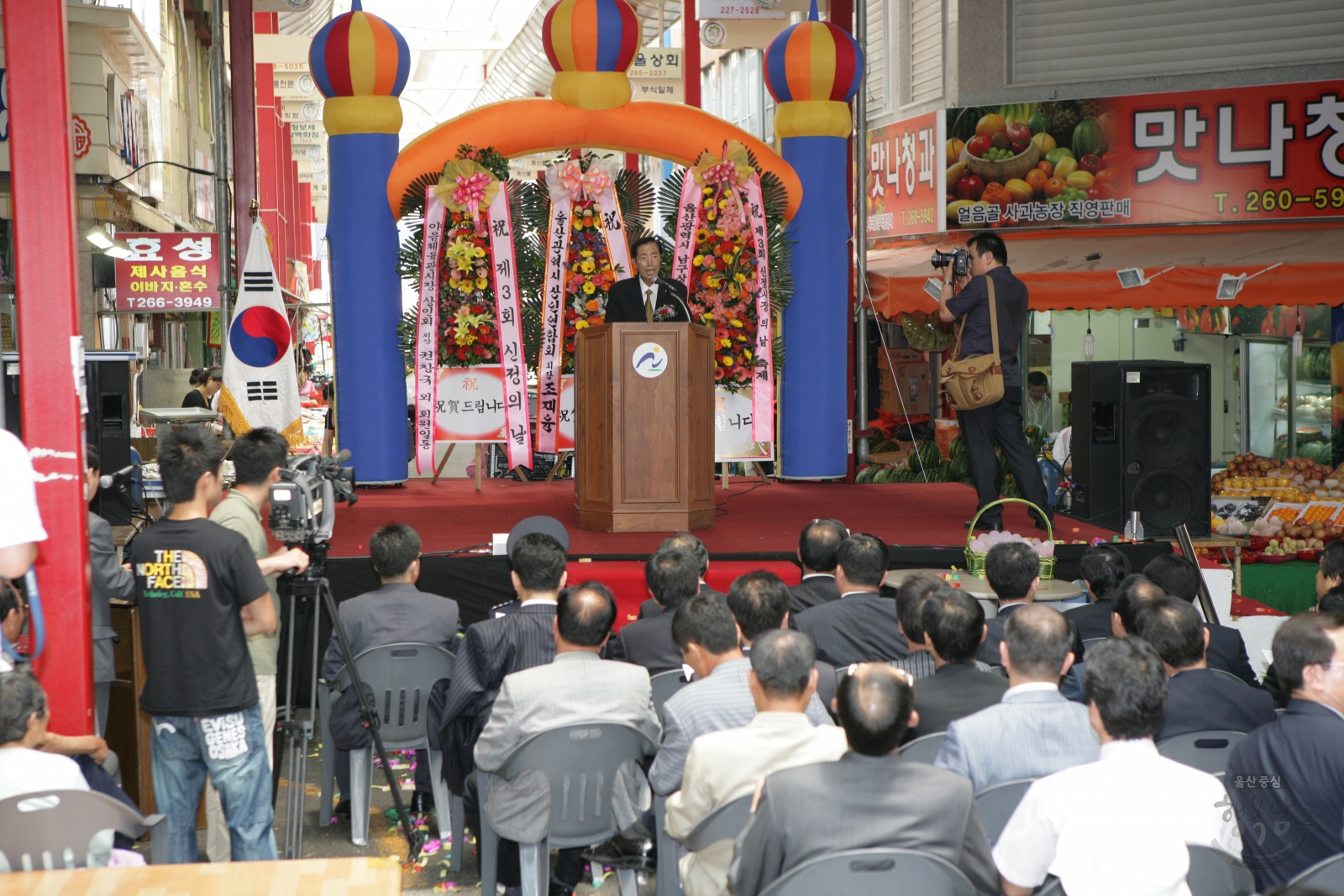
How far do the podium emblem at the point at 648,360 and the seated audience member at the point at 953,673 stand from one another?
10.8 ft

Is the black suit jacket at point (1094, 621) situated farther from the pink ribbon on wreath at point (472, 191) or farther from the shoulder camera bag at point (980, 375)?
the pink ribbon on wreath at point (472, 191)

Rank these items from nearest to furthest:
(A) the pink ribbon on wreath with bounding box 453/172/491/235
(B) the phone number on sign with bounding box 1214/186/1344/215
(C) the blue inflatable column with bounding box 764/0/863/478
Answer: (A) the pink ribbon on wreath with bounding box 453/172/491/235
(C) the blue inflatable column with bounding box 764/0/863/478
(B) the phone number on sign with bounding box 1214/186/1344/215

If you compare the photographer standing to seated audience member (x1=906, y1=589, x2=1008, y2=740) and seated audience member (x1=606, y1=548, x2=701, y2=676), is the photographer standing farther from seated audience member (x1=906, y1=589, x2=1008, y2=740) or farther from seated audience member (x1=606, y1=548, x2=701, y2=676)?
seated audience member (x1=906, y1=589, x2=1008, y2=740)

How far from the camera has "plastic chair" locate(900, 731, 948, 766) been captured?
118 inches

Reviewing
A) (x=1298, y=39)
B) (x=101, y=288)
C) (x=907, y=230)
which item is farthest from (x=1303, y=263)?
(x=101, y=288)

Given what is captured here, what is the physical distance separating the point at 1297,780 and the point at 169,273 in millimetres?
10653

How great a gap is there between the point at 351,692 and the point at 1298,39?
10395 mm

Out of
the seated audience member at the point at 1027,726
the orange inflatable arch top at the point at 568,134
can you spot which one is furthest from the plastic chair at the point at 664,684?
the orange inflatable arch top at the point at 568,134

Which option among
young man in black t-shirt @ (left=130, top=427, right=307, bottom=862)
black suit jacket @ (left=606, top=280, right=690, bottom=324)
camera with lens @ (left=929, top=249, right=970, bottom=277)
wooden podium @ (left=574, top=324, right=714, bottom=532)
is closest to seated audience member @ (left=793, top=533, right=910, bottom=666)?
young man in black t-shirt @ (left=130, top=427, right=307, bottom=862)

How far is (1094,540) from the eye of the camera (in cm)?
632

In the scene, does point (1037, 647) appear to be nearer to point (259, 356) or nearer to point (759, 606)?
point (759, 606)

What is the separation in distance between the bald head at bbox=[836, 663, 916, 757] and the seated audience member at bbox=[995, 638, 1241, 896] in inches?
12.9

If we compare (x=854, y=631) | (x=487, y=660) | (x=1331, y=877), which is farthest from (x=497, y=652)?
(x=1331, y=877)

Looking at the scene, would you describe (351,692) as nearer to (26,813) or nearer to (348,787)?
(348,787)
